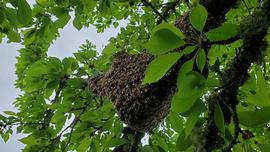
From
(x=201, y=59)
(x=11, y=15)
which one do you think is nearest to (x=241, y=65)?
(x=201, y=59)

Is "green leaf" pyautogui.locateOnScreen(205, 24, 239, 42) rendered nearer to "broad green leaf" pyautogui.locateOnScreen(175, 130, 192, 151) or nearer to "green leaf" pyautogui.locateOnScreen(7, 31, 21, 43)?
"broad green leaf" pyautogui.locateOnScreen(175, 130, 192, 151)

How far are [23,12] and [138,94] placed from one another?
839 mm

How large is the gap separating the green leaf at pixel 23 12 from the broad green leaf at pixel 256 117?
1.15 m

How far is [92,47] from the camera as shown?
5539 mm

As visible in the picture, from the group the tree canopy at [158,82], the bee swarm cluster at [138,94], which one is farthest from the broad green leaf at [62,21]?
the bee swarm cluster at [138,94]

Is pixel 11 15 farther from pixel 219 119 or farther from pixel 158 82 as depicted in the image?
pixel 219 119

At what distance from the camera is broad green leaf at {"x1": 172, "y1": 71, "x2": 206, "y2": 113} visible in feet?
4.33

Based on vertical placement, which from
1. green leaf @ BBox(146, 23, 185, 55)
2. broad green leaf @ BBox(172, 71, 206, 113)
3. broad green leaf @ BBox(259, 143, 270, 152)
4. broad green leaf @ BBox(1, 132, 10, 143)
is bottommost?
broad green leaf @ BBox(259, 143, 270, 152)

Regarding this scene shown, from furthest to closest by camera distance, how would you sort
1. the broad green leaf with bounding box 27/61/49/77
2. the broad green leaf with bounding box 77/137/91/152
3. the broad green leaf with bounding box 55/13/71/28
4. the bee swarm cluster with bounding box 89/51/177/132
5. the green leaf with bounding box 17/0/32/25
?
the broad green leaf with bounding box 77/137/91/152, the broad green leaf with bounding box 27/61/49/77, the broad green leaf with bounding box 55/13/71/28, the bee swarm cluster with bounding box 89/51/177/132, the green leaf with bounding box 17/0/32/25

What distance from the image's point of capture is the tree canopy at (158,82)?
138 cm

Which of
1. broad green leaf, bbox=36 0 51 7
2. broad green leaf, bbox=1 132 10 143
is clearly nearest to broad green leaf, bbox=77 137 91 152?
broad green leaf, bbox=1 132 10 143

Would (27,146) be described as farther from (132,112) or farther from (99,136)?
(132,112)

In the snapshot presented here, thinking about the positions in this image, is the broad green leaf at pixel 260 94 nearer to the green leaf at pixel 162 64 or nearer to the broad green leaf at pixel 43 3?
the green leaf at pixel 162 64

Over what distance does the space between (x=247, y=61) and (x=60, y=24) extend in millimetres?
1655
